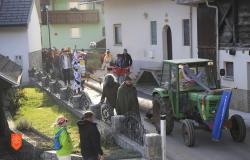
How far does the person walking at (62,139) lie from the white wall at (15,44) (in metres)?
20.9

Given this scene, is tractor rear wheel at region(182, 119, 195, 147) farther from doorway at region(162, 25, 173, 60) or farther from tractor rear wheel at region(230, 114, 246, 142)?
doorway at region(162, 25, 173, 60)

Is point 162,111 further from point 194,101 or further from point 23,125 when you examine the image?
point 23,125

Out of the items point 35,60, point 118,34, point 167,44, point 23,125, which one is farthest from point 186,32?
point 35,60

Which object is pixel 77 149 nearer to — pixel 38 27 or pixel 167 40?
pixel 167 40

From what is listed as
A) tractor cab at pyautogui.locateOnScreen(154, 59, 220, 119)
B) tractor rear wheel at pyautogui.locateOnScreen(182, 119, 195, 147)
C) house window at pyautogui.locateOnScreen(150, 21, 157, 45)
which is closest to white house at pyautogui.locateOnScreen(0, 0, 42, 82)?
house window at pyautogui.locateOnScreen(150, 21, 157, 45)

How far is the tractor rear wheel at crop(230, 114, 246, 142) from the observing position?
11906 mm

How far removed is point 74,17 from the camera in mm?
49656

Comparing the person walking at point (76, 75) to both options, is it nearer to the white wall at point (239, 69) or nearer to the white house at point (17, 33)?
the white wall at point (239, 69)

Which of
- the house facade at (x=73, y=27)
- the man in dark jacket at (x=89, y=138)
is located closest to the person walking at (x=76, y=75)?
the man in dark jacket at (x=89, y=138)

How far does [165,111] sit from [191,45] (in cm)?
788

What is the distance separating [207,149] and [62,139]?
429 cm

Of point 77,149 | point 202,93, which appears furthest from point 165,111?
point 77,149

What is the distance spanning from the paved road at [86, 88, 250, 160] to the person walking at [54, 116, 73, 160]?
302 centimetres

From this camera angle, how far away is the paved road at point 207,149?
11.1 meters
